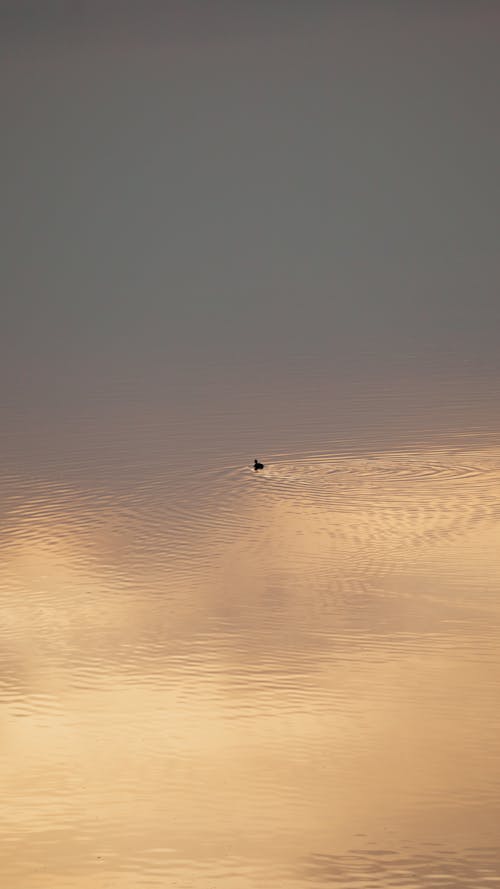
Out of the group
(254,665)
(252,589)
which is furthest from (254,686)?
(252,589)

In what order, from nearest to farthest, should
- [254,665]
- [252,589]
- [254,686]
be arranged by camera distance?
1. [254,686]
2. [254,665]
3. [252,589]

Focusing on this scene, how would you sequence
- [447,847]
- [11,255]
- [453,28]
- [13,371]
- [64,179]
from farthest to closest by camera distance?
[64,179]
[453,28]
[11,255]
[13,371]
[447,847]

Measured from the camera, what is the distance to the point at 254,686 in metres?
3.93

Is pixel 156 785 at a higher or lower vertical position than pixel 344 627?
lower

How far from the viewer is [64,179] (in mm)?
28422

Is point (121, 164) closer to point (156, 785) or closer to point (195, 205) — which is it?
point (195, 205)

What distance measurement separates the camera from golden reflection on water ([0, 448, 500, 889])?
3.07 meters

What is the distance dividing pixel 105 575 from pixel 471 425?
2961 millimetres

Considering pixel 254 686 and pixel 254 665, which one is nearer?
pixel 254 686

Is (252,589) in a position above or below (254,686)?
above

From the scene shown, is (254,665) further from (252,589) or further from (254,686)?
(252,589)

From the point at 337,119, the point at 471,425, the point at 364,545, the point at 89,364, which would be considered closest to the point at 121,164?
the point at 337,119

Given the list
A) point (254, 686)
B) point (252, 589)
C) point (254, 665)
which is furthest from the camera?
point (252, 589)

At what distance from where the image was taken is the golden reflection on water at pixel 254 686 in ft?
10.1
